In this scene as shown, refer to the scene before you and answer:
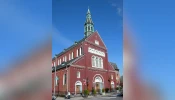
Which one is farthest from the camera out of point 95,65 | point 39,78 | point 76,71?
point 76,71

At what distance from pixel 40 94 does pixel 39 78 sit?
0.18 meters

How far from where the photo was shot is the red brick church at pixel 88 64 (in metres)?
2.03

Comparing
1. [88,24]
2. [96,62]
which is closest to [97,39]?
[88,24]

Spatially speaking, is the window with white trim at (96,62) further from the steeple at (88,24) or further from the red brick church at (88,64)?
the steeple at (88,24)

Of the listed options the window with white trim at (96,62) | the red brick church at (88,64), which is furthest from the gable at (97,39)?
the window with white trim at (96,62)

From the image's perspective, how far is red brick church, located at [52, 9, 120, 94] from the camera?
79.7 inches

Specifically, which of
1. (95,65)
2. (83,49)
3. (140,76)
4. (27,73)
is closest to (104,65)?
(95,65)

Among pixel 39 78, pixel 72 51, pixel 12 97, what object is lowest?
pixel 12 97

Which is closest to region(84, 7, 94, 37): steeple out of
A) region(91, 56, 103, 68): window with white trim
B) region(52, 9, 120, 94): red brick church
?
region(52, 9, 120, 94): red brick church

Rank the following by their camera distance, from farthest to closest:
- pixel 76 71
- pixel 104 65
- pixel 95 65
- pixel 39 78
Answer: pixel 76 71, pixel 95 65, pixel 104 65, pixel 39 78

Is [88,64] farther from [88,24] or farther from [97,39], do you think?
[88,24]

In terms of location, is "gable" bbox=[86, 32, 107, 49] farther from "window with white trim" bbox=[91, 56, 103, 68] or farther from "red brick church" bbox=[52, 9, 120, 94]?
"window with white trim" bbox=[91, 56, 103, 68]

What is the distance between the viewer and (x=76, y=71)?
2625 millimetres

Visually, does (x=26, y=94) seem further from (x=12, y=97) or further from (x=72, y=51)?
(x=72, y=51)
